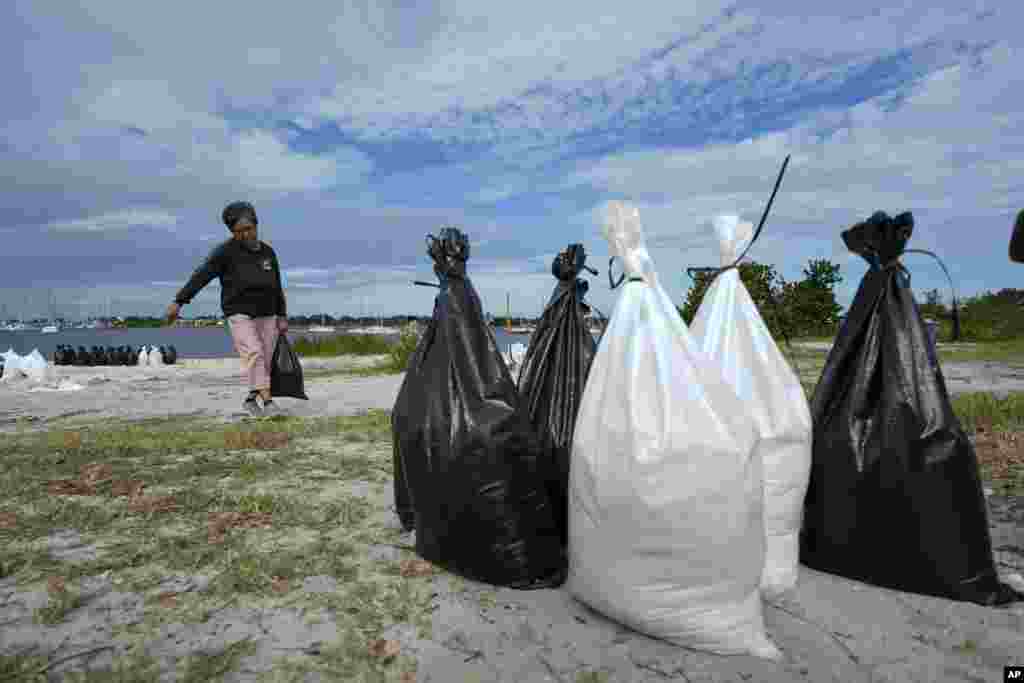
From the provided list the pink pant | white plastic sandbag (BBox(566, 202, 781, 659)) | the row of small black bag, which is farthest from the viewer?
the row of small black bag

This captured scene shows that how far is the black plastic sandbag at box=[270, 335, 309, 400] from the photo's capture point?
596cm

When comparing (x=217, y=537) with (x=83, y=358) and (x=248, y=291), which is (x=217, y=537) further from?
(x=83, y=358)

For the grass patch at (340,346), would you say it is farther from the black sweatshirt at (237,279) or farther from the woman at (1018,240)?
the woman at (1018,240)

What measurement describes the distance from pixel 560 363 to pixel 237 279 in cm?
419

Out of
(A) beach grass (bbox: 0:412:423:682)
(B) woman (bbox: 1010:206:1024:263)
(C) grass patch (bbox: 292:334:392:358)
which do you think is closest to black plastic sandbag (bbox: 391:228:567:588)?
(A) beach grass (bbox: 0:412:423:682)

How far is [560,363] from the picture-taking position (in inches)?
97.8

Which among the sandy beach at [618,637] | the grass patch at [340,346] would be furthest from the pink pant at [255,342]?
the grass patch at [340,346]

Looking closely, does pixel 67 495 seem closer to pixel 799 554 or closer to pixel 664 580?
pixel 664 580

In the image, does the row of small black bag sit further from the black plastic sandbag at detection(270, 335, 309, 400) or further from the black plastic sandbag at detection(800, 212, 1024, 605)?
the black plastic sandbag at detection(800, 212, 1024, 605)

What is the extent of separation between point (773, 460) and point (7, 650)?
7.47 ft

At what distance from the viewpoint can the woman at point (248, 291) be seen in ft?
18.7

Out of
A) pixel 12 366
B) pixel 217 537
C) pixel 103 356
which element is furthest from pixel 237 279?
pixel 103 356

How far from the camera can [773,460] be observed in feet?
6.86

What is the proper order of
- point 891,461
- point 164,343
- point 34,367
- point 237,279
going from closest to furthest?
1. point 891,461
2. point 237,279
3. point 34,367
4. point 164,343
